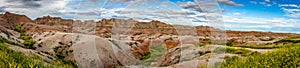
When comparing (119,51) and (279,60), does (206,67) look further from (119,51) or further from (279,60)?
(119,51)

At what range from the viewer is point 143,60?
28.6 m

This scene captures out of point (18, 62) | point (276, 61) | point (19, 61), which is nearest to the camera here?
point (18, 62)

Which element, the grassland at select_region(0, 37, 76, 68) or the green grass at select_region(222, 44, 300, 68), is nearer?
the grassland at select_region(0, 37, 76, 68)

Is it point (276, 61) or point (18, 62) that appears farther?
point (276, 61)

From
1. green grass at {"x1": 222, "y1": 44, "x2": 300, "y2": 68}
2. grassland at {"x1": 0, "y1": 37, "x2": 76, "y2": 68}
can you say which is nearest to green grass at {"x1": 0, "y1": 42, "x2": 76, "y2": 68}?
grassland at {"x1": 0, "y1": 37, "x2": 76, "y2": 68}

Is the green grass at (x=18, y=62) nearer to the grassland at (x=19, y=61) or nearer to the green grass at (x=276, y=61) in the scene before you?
the grassland at (x=19, y=61)

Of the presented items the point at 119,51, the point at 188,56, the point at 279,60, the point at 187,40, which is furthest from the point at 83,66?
the point at 187,40

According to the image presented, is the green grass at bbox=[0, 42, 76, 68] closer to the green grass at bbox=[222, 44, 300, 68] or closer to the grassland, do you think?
the grassland

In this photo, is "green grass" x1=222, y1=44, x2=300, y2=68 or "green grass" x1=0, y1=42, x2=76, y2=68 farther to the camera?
"green grass" x1=222, y1=44, x2=300, y2=68

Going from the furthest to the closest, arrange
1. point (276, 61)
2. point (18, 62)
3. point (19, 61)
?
point (276, 61)
point (19, 61)
point (18, 62)

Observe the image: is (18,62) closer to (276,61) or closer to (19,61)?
(19,61)

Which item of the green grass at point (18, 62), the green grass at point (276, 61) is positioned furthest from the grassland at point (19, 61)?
the green grass at point (276, 61)

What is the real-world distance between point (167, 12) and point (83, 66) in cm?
770

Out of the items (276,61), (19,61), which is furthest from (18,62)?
(276,61)
